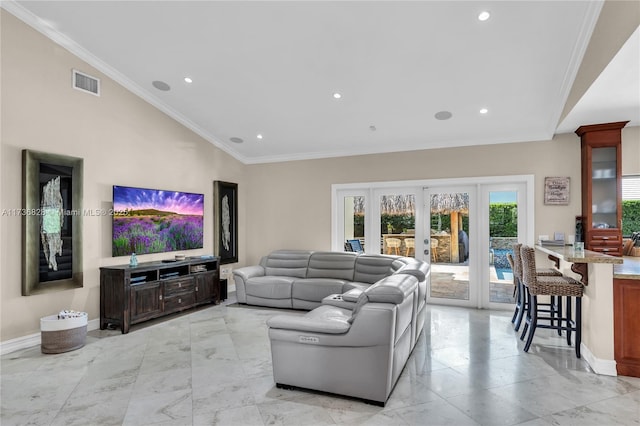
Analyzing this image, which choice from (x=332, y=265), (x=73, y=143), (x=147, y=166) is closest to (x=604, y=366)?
(x=332, y=265)

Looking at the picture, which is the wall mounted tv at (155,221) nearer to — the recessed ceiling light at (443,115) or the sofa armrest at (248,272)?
the sofa armrest at (248,272)

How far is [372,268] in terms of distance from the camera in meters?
5.86

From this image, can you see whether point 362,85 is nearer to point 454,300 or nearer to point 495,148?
point 495,148

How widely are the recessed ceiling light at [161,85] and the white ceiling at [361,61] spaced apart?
91 millimetres

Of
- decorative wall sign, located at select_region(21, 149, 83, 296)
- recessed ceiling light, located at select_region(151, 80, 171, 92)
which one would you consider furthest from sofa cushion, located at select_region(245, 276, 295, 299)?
recessed ceiling light, located at select_region(151, 80, 171, 92)

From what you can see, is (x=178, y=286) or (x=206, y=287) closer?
(x=178, y=286)

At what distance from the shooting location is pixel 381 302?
9.20ft

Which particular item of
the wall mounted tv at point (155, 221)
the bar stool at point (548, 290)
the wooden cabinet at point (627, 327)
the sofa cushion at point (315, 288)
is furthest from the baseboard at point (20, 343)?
the wooden cabinet at point (627, 327)

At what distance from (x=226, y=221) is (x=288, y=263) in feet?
5.24

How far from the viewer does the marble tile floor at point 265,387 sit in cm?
259

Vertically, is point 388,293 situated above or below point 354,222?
below

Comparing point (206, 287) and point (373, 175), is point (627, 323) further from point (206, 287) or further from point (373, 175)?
point (206, 287)

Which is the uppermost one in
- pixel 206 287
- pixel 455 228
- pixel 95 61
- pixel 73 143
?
pixel 95 61

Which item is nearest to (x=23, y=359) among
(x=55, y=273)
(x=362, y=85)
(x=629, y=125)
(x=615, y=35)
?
(x=55, y=273)
